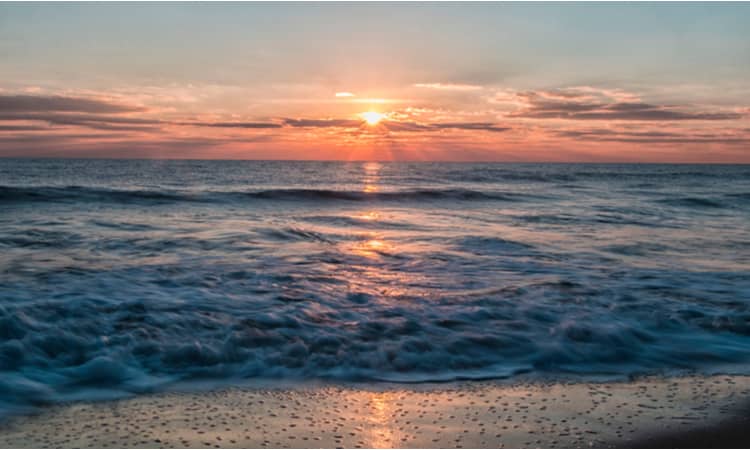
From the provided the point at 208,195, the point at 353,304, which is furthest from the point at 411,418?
the point at 208,195

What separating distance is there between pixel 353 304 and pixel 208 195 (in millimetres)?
17153

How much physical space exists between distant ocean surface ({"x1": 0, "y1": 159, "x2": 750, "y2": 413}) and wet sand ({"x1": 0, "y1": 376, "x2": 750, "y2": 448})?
320mm

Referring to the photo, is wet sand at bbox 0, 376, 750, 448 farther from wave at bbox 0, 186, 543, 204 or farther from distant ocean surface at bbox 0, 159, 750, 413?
wave at bbox 0, 186, 543, 204

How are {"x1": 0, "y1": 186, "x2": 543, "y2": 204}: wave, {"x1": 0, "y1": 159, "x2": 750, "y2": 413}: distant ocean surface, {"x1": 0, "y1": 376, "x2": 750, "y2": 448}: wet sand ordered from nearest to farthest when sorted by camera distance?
{"x1": 0, "y1": 376, "x2": 750, "y2": 448}: wet sand → {"x1": 0, "y1": 159, "x2": 750, "y2": 413}: distant ocean surface → {"x1": 0, "y1": 186, "x2": 543, "y2": 204}: wave

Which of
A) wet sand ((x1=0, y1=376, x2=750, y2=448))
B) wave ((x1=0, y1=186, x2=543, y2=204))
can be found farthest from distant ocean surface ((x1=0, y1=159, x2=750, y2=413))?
wave ((x1=0, y1=186, x2=543, y2=204))

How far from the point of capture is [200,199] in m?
20.9

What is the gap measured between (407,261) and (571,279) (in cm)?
251

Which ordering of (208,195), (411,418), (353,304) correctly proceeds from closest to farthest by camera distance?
1. (411,418)
2. (353,304)
3. (208,195)

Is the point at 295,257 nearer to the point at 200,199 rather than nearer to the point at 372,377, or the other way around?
the point at 372,377

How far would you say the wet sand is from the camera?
3160 mm

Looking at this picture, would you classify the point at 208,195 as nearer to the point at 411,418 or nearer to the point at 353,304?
the point at 353,304

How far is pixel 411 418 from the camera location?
3.47 metres

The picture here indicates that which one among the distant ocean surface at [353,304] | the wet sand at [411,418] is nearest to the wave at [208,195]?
the distant ocean surface at [353,304]

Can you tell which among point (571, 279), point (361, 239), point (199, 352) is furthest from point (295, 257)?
point (199, 352)
